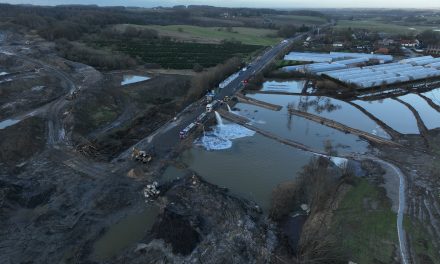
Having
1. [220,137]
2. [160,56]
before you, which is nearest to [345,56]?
[160,56]

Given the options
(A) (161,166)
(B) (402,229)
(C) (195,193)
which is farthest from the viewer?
(A) (161,166)

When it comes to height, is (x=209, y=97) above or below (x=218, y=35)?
below

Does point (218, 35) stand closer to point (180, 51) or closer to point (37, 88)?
point (180, 51)

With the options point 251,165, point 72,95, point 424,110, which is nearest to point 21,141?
point 72,95

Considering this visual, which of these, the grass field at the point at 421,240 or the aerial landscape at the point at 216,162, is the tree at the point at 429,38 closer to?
the aerial landscape at the point at 216,162

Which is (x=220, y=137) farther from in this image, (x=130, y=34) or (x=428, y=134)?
(x=130, y=34)

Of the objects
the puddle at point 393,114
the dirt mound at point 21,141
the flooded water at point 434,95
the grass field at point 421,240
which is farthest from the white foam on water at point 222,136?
the flooded water at point 434,95
